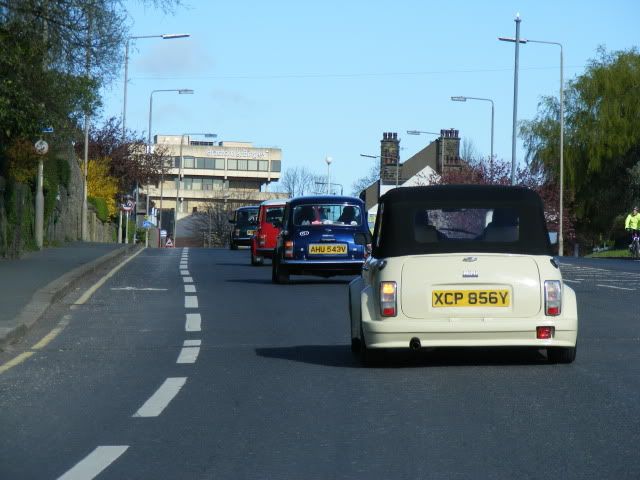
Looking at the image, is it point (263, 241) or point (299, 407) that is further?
point (263, 241)

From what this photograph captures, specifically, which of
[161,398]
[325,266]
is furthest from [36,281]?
[161,398]

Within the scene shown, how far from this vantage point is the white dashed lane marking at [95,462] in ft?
23.7

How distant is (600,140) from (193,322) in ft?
186

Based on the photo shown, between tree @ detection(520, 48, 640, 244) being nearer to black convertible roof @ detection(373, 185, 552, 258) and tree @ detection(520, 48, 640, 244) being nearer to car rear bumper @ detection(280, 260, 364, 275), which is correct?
car rear bumper @ detection(280, 260, 364, 275)

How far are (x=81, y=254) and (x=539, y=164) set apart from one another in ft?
146

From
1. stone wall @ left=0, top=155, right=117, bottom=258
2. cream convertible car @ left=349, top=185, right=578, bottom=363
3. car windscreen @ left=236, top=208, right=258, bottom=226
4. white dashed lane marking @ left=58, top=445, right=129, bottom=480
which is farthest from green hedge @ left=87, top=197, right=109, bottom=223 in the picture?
white dashed lane marking @ left=58, top=445, right=129, bottom=480

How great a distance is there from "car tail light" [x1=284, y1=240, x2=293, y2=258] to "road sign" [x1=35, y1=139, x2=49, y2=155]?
32.6ft

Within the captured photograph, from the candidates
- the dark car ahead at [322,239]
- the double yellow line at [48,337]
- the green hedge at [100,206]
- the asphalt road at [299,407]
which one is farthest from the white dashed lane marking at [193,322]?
the green hedge at [100,206]

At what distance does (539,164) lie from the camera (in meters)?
76.7

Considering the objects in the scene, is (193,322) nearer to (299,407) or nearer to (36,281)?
(36,281)

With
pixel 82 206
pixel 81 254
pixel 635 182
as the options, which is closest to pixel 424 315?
pixel 81 254

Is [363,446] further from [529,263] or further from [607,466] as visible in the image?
[529,263]

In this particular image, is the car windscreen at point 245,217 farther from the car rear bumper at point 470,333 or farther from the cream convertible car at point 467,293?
the car rear bumper at point 470,333

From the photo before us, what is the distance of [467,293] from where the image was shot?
11641 mm
